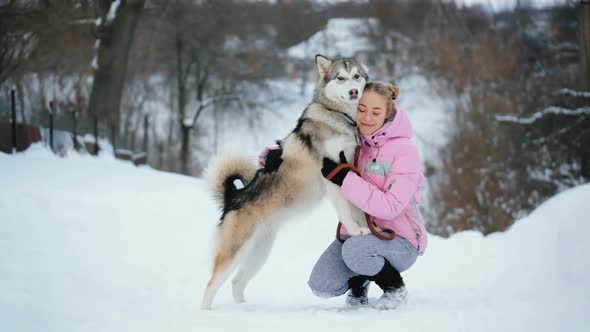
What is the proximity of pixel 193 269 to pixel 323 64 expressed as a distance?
Answer: 1929 mm

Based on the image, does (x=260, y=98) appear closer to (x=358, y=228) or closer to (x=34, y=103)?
(x=34, y=103)

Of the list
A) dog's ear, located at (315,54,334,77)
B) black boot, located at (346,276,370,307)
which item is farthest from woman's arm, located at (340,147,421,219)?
dog's ear, located at (315,54,334,77)

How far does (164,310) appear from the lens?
3.18 m

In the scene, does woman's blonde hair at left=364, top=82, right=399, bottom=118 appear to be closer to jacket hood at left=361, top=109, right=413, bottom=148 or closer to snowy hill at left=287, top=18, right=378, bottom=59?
jacket hood at left=361, top=109, right=413, bottom=148

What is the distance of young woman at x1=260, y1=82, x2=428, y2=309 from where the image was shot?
2902mm

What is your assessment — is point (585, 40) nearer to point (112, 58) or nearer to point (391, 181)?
point (112, 58)

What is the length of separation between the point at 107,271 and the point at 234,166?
114 cm

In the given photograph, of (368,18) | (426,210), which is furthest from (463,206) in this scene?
(368,18)

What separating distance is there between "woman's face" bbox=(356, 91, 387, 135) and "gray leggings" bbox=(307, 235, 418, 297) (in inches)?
22.5

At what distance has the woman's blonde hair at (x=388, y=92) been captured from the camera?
9.89 ft

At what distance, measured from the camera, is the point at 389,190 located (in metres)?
2.89

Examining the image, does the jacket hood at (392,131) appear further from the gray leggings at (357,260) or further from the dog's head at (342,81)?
the gray leggings at (357,260)

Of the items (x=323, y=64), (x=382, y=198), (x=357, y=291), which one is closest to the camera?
(x=382, y=198)

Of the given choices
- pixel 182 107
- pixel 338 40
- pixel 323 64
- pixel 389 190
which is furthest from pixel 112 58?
pixel 338 40
